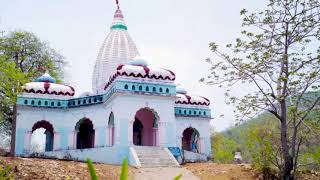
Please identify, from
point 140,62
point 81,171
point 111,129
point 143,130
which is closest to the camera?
point 81,171

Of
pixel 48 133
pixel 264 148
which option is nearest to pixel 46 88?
pixel 48 133

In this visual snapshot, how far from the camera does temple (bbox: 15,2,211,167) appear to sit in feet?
64.5

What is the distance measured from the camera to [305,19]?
12.9 meters

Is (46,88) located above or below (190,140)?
above

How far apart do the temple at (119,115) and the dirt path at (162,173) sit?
108cm

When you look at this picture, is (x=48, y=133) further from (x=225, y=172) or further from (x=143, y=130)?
(x=225, y=172)

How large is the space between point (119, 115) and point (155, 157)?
3148mm

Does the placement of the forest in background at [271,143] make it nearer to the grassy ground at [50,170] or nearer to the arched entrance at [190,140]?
the grassy ground at [50,170]

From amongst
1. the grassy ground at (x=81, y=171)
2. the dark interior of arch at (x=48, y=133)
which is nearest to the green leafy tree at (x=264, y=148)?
the grassy ground at (x=81, y=171)

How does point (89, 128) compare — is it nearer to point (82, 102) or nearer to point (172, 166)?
point (82, 102)

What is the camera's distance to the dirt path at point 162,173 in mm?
14217

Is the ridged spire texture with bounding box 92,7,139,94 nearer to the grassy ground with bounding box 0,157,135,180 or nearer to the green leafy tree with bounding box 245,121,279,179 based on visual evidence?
the grassy ground with bounding box 0,157,135,180

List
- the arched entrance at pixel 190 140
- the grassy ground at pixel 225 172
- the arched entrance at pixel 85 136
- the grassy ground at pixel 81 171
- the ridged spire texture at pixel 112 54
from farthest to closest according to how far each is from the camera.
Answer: the arched entrance at pixel 190 140, the ridged spire texture at pixel 112 54, the arched entrance at pixel 85 136, the grassy ground at pixel 225 172, the grassy ground at pixel 81 171

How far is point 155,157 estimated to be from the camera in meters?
18.0
